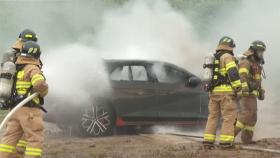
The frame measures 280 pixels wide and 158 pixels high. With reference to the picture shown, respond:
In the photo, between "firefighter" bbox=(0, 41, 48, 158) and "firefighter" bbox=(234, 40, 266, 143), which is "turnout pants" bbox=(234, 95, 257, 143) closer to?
"firefighter" bbox=(234, 40, 266, 143)

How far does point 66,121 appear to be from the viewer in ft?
35.9

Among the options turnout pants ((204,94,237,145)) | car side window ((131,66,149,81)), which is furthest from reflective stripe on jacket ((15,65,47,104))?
car side window ((131,66,149,81))

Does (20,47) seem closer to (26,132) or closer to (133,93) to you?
(26,132)

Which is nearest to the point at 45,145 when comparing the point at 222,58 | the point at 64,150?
the point at 64,150

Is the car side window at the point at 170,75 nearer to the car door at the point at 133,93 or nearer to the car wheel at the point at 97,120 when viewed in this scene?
the car door at the point at 133,93

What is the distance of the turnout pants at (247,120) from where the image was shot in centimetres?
1019

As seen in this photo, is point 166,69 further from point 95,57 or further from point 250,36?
point 250,36

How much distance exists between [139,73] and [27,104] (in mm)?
4580

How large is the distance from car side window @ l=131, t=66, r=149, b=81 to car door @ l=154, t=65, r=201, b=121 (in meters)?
0.27

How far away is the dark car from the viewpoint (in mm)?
11102

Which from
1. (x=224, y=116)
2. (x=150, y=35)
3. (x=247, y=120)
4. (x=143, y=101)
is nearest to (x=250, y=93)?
(x=247, y=120)

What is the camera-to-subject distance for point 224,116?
31.1ft

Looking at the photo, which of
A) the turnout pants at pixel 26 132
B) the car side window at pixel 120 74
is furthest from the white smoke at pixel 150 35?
the turnout pants at pixel 26 132

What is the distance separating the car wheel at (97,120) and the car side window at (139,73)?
913 millimetres
